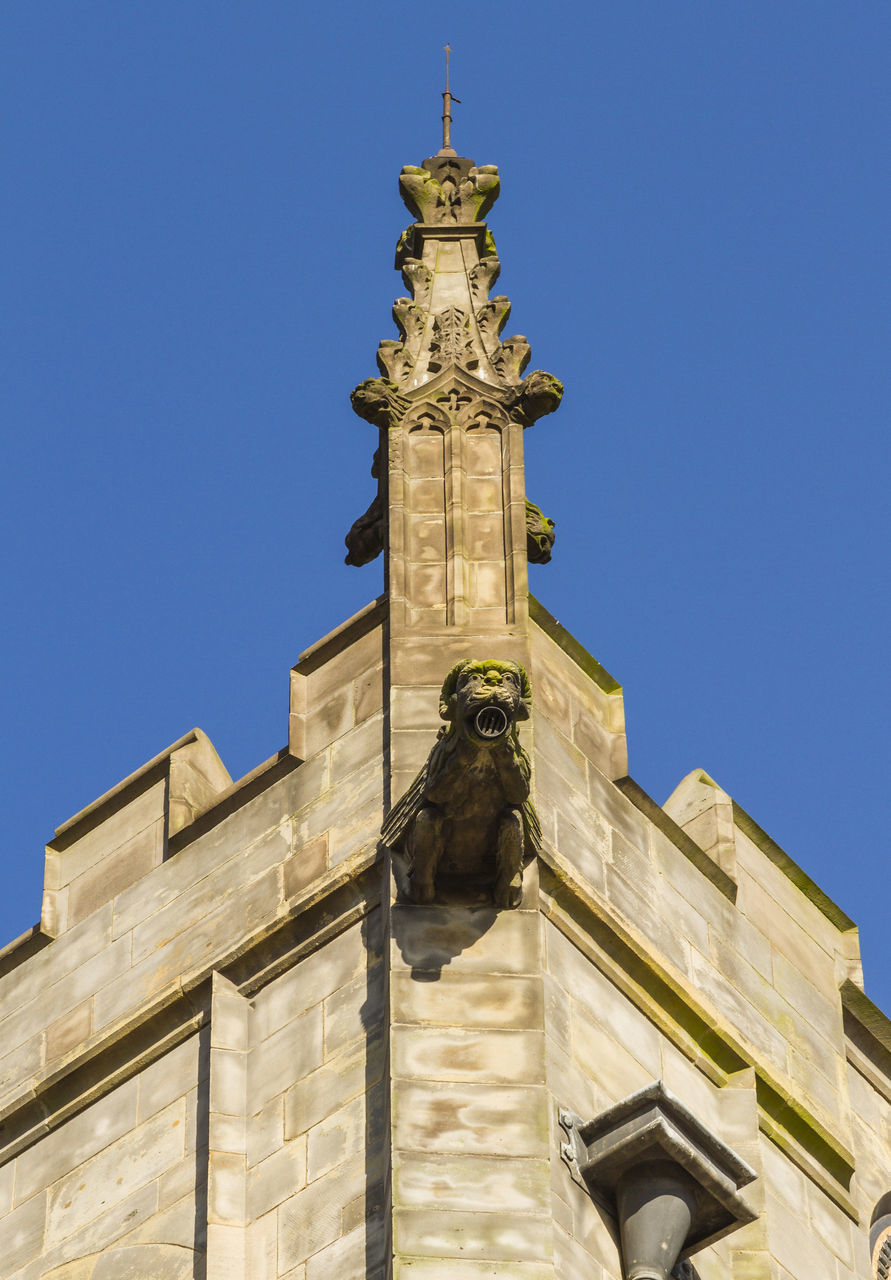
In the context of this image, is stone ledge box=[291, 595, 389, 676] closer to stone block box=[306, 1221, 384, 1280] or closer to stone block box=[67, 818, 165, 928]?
stone block box=[67, 818, 165, 928]

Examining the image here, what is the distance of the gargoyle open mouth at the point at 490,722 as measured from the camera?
69.2 feet

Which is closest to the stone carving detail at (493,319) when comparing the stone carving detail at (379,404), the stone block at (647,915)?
the stone carving detail at (379,404)

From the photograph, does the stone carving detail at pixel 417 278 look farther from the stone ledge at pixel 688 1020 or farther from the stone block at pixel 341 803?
the stone ledge at pixel 688 1020

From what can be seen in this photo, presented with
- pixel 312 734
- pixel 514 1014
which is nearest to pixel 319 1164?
pixel 514 1014

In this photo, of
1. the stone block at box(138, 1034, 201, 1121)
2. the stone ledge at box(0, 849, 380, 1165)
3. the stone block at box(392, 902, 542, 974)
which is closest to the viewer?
the stone block at box(392, 902, 542, 974)

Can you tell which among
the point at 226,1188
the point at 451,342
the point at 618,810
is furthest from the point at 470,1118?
the point at 451,342

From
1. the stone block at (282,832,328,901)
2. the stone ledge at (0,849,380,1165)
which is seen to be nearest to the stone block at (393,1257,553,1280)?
the stone ledge at (0,849,380,1165)

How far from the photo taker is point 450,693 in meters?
21.4

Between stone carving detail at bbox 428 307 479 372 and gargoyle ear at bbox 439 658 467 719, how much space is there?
3.71 meters

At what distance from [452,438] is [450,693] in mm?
3217

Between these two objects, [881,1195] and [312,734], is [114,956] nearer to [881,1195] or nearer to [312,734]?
[312,734]

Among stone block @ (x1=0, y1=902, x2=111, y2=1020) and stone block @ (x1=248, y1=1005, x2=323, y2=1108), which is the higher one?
stone block @ (x1=0, y1=902, x2=111, y2=1020)

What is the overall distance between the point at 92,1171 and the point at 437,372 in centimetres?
498

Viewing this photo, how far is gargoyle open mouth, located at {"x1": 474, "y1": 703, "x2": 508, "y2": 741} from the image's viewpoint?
69.2 feet
